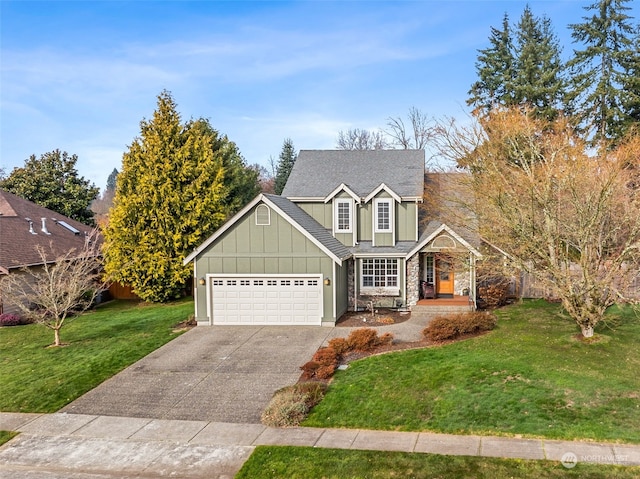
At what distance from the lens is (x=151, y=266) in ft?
78.7

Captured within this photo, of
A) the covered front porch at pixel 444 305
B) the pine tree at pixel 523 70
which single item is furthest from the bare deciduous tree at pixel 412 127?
the covered front porch at pixel 444 305

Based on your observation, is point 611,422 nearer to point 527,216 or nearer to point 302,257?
point 527,216

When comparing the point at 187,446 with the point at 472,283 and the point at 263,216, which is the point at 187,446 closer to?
the point at 263,216

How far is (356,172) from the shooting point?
79.3 ft

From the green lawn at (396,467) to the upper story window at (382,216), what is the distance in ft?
45.9

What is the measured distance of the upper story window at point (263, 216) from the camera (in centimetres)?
1908

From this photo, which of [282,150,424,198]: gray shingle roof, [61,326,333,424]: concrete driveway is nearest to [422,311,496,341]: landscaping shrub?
[61,326,333,424]: concrete driveway

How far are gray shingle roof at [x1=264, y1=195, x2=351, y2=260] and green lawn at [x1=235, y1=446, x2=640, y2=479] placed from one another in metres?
10.8

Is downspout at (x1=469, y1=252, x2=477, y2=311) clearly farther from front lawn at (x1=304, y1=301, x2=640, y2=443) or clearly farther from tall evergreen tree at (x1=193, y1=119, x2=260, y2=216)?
tall evergreen tree at (x1=193, y1=119, x2=260, y2=216)

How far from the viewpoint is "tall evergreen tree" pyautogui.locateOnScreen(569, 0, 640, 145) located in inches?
1192

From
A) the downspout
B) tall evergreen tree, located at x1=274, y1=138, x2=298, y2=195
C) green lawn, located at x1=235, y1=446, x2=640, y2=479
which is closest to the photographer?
green lawn, located at x1=235, y1=446, x2=640, y2=479

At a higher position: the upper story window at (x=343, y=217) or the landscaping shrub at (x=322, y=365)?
the upper story window at (x=343, y=217)

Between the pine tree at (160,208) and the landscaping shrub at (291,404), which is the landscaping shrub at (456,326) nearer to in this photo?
the landscaping shrub at (291,404)

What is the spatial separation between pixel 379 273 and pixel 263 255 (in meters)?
5.59
